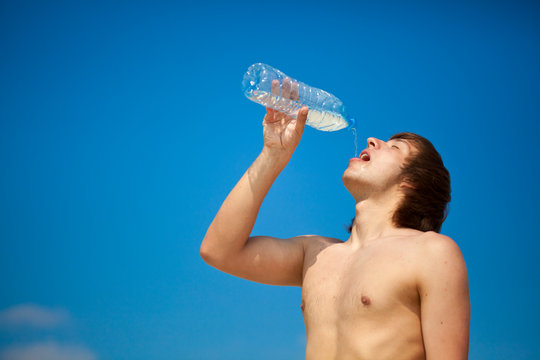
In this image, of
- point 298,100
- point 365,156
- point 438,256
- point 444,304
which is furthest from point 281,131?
point 444,304

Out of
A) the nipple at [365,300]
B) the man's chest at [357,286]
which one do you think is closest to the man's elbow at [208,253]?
the man's chest at [357,286]

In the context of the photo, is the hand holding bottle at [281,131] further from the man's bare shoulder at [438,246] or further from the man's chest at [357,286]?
the man's bare shoulder at [438,246]

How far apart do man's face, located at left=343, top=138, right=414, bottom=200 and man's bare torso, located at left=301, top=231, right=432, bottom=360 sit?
260 millimetres

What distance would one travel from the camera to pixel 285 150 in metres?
2.38

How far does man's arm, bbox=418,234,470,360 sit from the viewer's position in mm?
1733

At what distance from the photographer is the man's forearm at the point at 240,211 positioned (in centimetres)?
233

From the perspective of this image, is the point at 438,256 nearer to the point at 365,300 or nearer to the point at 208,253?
the point at 365,300

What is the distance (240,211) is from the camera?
2328mm

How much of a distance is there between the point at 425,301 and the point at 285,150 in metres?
0.94

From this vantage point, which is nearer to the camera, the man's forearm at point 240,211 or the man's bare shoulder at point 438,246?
the man's bare shoulder at point 438,246

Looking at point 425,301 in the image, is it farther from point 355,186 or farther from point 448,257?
point 355,186

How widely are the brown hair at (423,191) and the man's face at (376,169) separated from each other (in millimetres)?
37

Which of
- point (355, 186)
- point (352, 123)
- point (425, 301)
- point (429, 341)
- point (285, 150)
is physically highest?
point (352, 123)

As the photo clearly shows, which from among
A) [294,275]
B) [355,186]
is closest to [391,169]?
[355,186]
